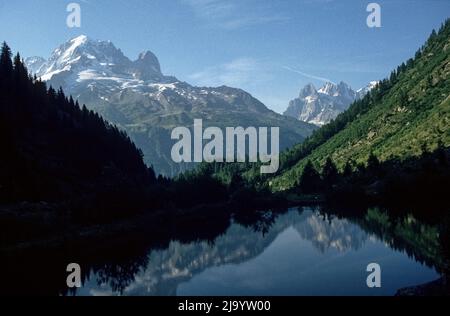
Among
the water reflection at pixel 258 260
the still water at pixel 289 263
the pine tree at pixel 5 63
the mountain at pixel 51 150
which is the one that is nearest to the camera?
the still water at pixel 289 263

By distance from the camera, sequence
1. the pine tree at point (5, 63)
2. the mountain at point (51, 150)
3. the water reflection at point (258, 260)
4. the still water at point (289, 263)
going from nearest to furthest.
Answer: the still water at point (289, 263)
the water reflection at point (258, 260)
the mountain at point (51, 150)
the pine tree at point (5, 63)

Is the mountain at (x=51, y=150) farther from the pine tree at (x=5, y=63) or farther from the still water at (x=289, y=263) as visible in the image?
the still water at (x=289, y=263)

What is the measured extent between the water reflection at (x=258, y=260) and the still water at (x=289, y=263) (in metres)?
0.14

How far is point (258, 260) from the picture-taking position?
86.9m

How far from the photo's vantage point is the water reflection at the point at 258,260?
204 feet

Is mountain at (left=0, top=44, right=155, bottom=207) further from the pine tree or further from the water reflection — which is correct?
the water reflection

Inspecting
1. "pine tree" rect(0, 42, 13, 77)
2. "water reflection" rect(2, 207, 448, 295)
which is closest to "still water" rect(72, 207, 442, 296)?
"water reflection" rect(2, 207, 448, 295)

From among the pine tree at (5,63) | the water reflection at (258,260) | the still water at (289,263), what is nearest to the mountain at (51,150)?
the pine tree at (5,63)

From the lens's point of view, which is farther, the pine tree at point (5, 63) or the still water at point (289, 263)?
the pine tree at point (5, 63)

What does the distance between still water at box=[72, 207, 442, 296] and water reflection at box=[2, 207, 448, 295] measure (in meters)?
0.14

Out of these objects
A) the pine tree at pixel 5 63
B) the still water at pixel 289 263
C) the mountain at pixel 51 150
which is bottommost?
the still water at pixel 289 263

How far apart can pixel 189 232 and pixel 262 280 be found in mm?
52608

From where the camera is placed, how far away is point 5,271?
225 ft

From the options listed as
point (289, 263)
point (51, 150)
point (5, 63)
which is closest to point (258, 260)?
point (289, 263)
